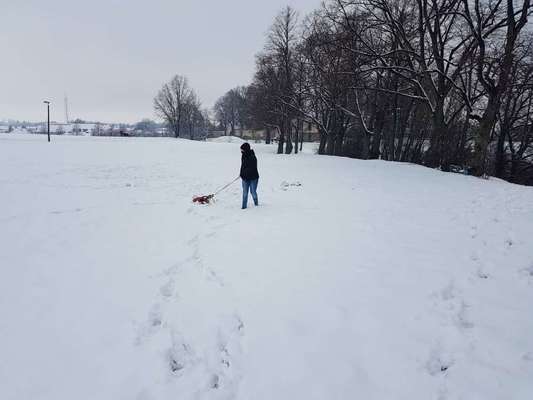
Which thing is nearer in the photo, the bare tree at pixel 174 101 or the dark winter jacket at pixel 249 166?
the dark winter jacket at pixel 249 166

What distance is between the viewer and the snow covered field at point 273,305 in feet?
9.96

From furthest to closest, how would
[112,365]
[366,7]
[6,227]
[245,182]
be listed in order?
[366,7] < [245,182] < [6,227] < [112,365]

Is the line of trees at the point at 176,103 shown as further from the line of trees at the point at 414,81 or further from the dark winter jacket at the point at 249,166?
the dark winter jacket at the point at 249,166

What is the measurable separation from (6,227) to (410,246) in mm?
9630

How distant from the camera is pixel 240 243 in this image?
616 cm

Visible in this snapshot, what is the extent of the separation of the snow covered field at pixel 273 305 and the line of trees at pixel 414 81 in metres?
9.56

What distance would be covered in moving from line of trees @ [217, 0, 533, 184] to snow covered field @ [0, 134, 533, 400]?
31.3 feet

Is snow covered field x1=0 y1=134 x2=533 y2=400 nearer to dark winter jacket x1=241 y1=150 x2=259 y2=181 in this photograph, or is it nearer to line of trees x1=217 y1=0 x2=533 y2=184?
dark winter jacket x1=241 y1=150 x2=259 y2=181

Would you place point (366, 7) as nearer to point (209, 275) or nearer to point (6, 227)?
point (209, 275)

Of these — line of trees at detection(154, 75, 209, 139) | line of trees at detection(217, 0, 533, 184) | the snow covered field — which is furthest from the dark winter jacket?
line of trees at detection(154, 75, 209, 139)

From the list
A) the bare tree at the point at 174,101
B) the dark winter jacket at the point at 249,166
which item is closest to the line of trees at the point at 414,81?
the dark winter jacket at the point at 249,166

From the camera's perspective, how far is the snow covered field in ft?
9.96

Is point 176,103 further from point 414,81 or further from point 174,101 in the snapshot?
point 414,81

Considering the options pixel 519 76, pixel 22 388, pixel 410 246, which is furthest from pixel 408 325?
pixel 519 76
